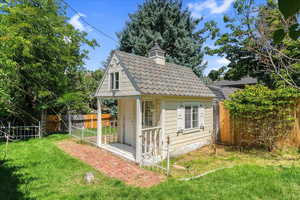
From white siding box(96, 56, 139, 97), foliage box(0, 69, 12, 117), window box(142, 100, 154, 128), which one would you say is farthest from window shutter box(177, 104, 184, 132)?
foliage box(0, 69, 12, 117)

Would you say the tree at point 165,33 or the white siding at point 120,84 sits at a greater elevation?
the tree at point 165,33

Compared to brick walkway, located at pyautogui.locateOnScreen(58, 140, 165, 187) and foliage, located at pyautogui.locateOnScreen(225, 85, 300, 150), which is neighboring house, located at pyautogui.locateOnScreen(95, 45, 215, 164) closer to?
brick walkway, located at pyautogui.locateOnScreen(58, 140, 165, 187)

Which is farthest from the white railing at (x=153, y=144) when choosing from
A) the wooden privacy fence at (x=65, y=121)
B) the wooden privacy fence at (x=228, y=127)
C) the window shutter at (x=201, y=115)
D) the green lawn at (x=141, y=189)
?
the wooden privacy fence at (x=65, y=121)

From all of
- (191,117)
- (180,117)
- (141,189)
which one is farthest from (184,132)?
(141,189)

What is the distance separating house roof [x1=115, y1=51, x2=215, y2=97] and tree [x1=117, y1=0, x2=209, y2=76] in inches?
289

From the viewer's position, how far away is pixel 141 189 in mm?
4191

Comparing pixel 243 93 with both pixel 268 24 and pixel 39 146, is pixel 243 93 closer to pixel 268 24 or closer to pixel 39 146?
pixel 268 24

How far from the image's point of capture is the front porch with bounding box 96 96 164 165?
6.00 m

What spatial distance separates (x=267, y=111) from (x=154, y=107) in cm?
428

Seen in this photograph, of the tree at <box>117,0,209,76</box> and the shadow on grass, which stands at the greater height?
the tree at <box>117,0,209,76</box>

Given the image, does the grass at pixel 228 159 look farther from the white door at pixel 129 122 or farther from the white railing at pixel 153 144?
the white door at pixel 129 122

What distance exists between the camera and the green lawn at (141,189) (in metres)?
3.84

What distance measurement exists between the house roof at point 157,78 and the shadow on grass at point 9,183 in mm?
3989

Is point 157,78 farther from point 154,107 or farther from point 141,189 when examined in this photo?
point 141,189
